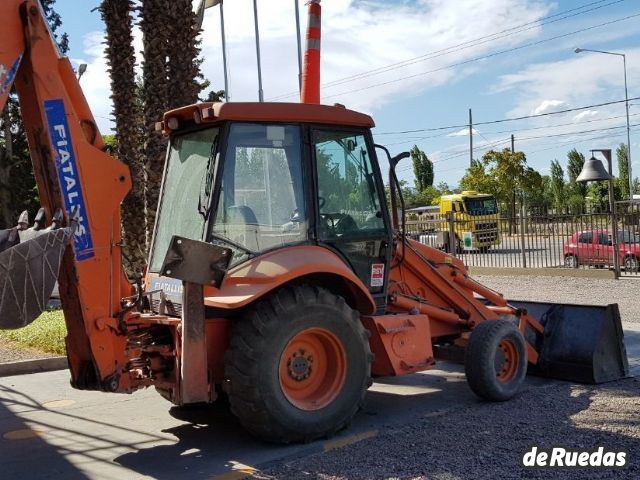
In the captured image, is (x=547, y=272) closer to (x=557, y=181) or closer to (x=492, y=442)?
(x=492, y=442)

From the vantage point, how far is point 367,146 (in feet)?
20.6

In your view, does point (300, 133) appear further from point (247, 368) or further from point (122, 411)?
point (122, 411)

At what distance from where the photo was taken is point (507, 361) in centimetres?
689

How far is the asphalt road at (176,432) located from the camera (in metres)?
5.06

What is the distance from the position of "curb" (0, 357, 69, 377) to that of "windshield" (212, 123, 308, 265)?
4601 mm

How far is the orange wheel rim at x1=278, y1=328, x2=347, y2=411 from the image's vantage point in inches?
215

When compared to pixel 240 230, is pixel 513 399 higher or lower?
lower

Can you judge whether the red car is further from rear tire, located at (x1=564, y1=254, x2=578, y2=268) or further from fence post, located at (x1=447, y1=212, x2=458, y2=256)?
fence post, located at (x1=447, y1=212, x2=458, y2=256)

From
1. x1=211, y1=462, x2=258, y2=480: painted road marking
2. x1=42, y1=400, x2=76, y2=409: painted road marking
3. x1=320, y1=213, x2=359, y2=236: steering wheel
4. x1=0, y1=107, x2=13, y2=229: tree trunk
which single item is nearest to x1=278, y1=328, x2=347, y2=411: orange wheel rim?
x1=211, y1=462, x2=258, y2=480: painted road marking

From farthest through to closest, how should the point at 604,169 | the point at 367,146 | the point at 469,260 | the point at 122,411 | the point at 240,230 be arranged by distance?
the point at 469,260 < the point at 604,169 < the point at 122,411 < the point at 367,146 < the point at 240,230

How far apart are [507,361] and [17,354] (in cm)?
660

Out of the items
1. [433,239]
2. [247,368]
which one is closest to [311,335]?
[247,368]

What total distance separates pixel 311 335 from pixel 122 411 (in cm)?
239

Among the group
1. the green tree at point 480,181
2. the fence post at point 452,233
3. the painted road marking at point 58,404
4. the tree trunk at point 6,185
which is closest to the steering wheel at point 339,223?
the painted road marking at point 58,404
